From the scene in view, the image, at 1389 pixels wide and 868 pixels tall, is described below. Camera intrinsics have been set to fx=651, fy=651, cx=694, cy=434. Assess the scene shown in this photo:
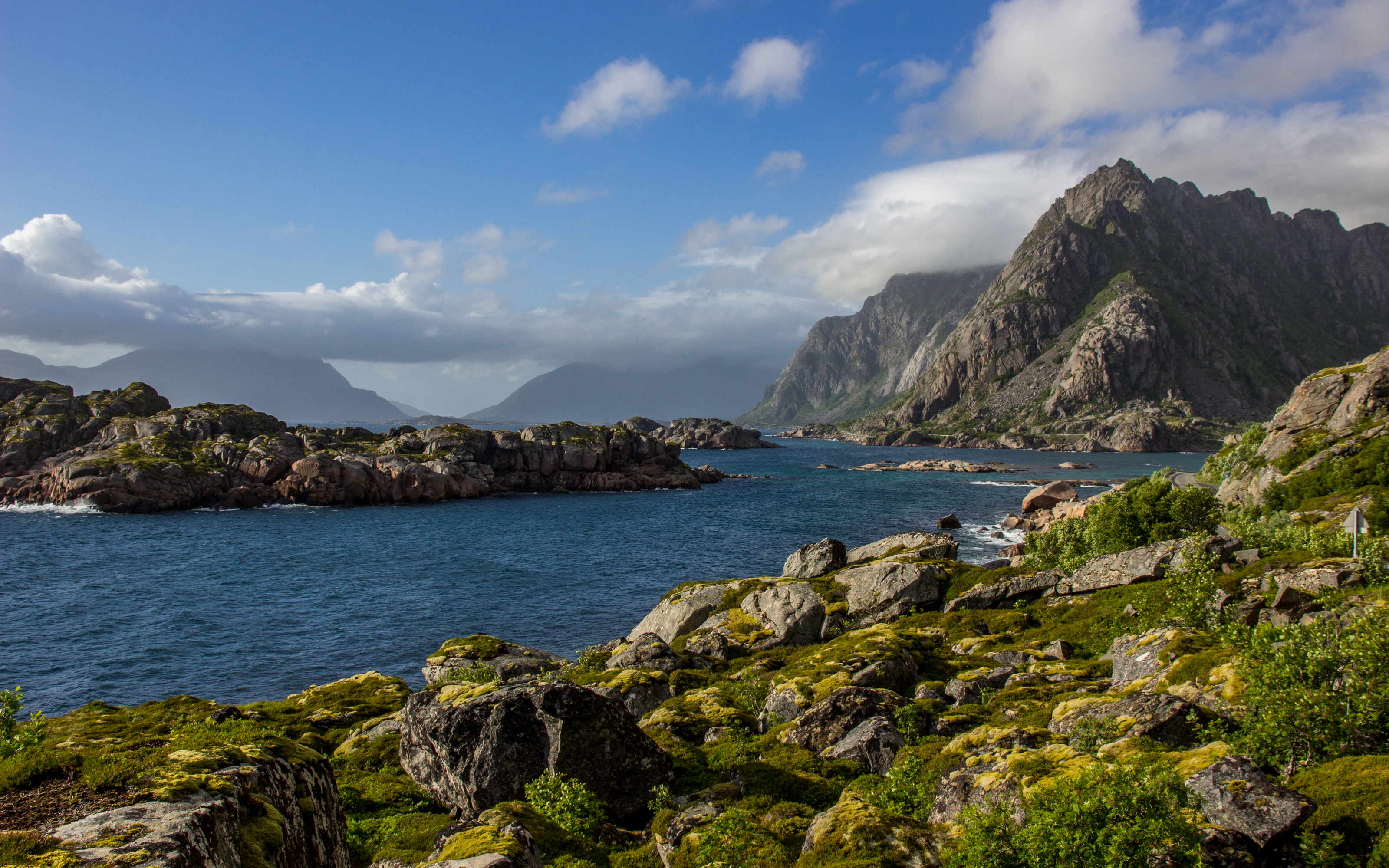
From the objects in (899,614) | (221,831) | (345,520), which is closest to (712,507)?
(345,520)

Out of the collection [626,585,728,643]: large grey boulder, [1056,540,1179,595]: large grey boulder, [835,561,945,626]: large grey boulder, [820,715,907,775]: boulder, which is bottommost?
[626,585,728,643]: large grey boulder

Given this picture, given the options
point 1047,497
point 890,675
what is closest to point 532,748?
point 890,675

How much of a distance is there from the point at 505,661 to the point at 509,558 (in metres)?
50.3

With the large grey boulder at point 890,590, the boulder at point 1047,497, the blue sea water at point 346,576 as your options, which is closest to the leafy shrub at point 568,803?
the large grey boulder at point 890,590

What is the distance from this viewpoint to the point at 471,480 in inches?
5748

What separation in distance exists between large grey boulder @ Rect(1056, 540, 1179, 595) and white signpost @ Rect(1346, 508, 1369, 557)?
283 inches

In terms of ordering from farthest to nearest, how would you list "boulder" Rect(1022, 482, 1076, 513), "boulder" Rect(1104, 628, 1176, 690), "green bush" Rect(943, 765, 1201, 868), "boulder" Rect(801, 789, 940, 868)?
"boulder" Rect(1022, 482, 1076, 513) < "boulder" Rect(1104, 628, 1176, 690) < "boulder" Rect(801, 789, 940, 868) < "green bush" Rect(943, 765, 1201, 868)

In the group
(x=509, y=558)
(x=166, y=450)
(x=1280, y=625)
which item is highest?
(x=166, y=450)

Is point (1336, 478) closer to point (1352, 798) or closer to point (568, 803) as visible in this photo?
point (1352, 798)

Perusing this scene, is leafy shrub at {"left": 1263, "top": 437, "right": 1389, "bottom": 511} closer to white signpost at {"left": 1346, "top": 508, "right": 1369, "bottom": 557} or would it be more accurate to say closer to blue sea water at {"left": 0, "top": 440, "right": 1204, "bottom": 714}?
white signpost at {"left": 1346, "top": 508, "right": 1369, "bottom": 557}

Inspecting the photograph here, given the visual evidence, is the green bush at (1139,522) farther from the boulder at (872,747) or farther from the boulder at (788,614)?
the boulder at (872,747)

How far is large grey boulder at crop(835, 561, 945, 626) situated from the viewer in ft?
141

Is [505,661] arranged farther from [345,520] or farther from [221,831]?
[345,520]

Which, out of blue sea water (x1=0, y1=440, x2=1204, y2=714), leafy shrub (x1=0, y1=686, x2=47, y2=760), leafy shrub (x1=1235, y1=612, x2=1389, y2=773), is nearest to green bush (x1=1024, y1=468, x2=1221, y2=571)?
blue sea water (x1=0, y1=440, x2=1204, y2=714)
